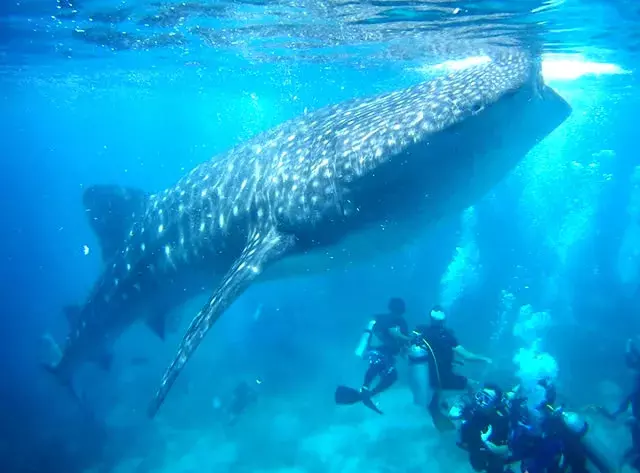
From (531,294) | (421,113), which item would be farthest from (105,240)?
(531,294)

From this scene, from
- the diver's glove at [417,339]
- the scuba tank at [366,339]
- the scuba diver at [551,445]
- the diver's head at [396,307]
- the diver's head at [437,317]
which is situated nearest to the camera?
the scuba diver at [551,445]

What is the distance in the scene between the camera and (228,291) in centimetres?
658

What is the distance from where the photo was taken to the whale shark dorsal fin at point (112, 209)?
10.2 metres

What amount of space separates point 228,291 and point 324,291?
66.6 feet

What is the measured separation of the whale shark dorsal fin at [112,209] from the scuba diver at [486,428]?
24.6 ft

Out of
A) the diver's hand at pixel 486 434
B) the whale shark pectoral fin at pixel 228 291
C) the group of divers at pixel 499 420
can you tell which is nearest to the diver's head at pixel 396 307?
the group of divers at pixel 499 420

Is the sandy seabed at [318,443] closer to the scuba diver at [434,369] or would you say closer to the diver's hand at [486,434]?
the scuba diver at [434,369]

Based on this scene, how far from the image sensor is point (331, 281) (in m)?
26.3

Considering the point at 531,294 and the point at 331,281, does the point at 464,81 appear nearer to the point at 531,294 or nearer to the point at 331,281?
the point at 331,281

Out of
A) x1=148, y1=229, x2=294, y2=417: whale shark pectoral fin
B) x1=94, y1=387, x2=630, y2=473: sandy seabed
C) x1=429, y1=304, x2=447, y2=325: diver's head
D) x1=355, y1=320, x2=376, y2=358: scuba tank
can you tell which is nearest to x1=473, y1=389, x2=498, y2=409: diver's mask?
x1=429, y1=304, x2=447, y2=325: diver's head

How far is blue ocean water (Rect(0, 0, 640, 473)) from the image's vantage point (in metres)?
14.1

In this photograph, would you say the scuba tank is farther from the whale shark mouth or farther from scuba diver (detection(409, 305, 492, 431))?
the whale shark mouth

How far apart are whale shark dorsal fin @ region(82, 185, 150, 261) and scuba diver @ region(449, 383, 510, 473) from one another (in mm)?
7491

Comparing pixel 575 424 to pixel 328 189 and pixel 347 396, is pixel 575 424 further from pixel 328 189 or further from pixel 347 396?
pixel 328 189
